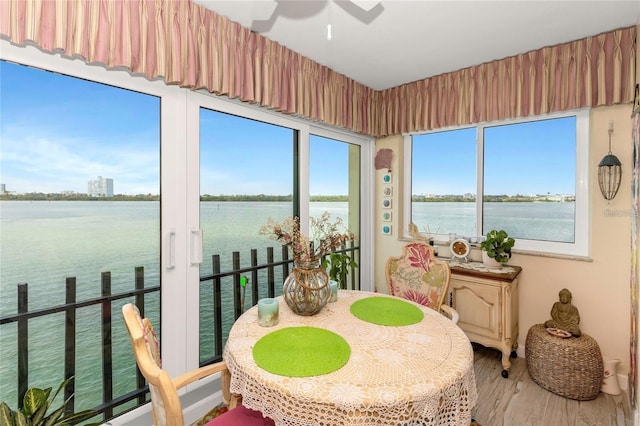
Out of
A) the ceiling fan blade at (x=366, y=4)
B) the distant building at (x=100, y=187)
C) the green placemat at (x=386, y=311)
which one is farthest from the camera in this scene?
the ceiling fan blade at (x=366, y=4)

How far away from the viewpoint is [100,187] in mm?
1667

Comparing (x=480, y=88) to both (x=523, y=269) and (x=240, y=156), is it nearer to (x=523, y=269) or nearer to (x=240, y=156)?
(x=523, y=269)

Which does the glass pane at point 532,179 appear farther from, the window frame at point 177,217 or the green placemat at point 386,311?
the window frame at point 177,217

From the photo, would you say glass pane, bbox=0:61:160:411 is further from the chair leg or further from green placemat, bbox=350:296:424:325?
green placemat, bbox=350:296:424:325

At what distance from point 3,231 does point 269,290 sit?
1660mm

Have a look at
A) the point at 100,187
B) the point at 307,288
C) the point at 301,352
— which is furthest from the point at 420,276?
the point at 100,187

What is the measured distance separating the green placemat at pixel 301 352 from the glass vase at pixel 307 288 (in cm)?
17

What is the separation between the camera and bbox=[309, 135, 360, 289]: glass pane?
9.74 ft

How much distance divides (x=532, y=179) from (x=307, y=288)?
2431 millimetres

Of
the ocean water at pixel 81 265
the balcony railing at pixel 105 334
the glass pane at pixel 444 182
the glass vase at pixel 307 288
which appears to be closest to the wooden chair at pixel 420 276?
the glass vase at pixel 307 288

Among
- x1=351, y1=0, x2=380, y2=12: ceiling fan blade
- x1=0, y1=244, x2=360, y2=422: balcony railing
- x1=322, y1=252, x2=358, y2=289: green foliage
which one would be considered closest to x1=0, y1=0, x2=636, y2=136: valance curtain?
x1=351, y1=0, x2=380, y2=12: ceiling fan blade

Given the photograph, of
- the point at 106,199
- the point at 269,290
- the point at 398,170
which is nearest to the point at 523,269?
the point at 398,170

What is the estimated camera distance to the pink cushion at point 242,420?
1199 mm

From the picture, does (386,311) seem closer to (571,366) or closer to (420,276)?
(420,276)
